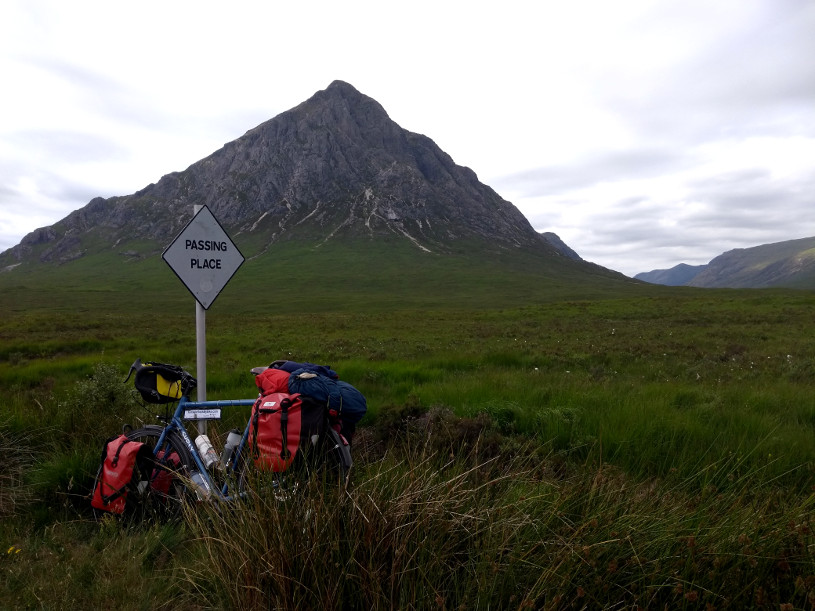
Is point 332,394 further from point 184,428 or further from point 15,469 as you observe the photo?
point 15,469

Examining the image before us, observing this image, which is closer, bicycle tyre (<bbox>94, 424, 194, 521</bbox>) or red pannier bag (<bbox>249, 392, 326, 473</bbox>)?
red pannier bag (<bbox>249, 392, 326, 473</bbox>)

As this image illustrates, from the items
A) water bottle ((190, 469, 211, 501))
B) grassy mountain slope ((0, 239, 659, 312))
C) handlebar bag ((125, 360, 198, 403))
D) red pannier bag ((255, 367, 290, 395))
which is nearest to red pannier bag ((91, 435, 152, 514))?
handlebar bag ((125, 360, 198, 403))

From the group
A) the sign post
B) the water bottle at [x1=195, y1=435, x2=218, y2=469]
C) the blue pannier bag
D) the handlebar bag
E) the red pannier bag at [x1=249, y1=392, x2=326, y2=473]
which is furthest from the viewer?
the sign post

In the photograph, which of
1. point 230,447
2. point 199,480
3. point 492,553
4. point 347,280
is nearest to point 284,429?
point 230,447

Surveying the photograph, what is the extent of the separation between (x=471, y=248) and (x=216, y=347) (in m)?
150

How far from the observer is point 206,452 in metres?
A: 4.02

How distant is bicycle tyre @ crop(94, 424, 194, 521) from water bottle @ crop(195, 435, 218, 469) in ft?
0.35

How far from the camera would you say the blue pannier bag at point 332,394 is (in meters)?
3.42

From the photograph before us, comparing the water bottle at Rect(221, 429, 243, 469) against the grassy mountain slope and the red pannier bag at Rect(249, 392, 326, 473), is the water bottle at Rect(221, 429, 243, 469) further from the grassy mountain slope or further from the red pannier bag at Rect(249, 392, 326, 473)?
the grassy mountain slope

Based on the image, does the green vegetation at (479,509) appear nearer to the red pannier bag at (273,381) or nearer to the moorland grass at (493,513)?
the moorland grass at (493,513)

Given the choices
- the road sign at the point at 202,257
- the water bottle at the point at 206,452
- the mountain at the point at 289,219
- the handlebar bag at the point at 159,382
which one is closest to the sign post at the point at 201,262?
the road sign at the point at 202,257

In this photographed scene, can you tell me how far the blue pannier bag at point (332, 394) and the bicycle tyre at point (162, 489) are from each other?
1.45 m

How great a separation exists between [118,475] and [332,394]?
7.25 feet

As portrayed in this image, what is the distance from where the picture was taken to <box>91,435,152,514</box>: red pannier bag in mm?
3961
